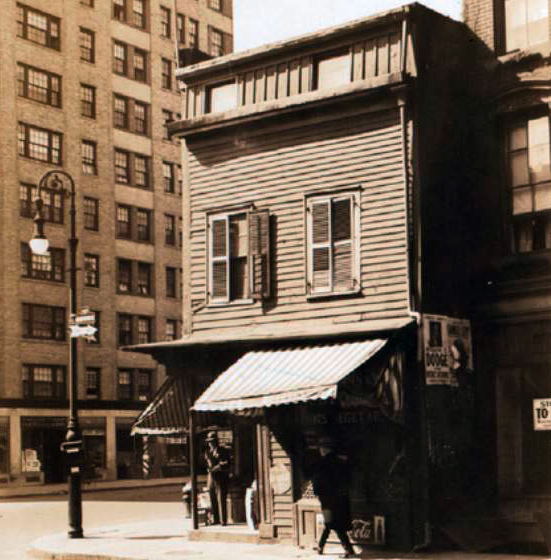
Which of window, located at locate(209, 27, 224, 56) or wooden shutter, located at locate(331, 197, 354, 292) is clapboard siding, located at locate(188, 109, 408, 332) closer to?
wooden shutter, located at locate(331, 197, 354, 292)

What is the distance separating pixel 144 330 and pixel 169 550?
1727 inches

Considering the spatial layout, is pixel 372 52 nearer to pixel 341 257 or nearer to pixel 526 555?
pixel 341 257

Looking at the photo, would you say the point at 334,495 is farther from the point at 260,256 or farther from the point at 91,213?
the point at 91,213

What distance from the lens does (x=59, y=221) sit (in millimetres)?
59594

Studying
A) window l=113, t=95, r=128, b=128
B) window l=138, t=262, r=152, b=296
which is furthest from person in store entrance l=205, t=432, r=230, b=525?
window l=113, t=95, r=128, b=128

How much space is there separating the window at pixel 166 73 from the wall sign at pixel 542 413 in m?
50.3

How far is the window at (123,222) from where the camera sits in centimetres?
6344

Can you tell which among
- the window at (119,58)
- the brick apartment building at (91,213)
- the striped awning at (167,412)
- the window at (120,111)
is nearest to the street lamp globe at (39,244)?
the striped awning at (167,412)

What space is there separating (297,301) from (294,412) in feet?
6.84

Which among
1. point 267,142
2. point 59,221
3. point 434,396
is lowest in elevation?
point 434,396

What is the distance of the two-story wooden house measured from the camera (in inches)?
797

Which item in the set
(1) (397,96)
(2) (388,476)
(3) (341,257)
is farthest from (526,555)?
(1) (397,96)

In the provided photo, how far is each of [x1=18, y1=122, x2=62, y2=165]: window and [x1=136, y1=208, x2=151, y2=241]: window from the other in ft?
21.1

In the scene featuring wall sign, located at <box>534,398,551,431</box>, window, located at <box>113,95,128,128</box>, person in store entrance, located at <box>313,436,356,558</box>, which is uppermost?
window, located at <box>113,95,128,128</box>
